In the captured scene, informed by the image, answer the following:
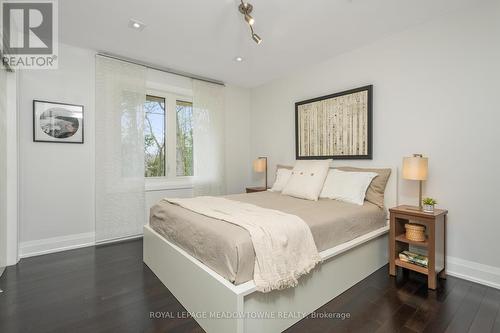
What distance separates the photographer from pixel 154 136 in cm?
375

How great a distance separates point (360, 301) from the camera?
1.87 m

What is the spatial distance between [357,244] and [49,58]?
3936mm

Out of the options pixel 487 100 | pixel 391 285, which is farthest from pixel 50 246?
pixel 487 100

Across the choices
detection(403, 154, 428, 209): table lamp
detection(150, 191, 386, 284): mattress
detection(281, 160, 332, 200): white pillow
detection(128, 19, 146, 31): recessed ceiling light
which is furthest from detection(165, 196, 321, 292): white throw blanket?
detection(128, 19, 146, 31): recessed ceiling light

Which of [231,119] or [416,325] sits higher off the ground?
[231,119]

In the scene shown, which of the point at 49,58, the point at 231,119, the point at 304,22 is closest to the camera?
the point at 304,22

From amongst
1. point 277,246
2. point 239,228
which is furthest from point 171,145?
point 277,246

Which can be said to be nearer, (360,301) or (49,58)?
(360,301)

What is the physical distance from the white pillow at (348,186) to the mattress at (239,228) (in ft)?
0.30

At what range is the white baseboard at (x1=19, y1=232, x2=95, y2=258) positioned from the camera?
8.89 feet

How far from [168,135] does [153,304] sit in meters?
2.63

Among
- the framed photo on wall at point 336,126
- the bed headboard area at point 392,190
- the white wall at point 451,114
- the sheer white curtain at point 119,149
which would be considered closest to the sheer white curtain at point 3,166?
the sheer white curtain at point 119,149

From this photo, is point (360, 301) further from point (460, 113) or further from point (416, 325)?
point (460, 113)

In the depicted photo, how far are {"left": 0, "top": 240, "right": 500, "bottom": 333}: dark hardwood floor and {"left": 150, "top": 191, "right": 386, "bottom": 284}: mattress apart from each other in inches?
17.6
